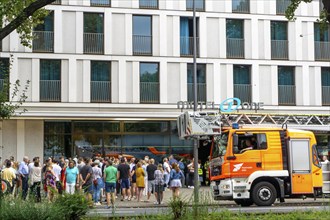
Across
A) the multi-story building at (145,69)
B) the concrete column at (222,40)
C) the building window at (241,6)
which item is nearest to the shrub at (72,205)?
the multi-story building at (145,69)

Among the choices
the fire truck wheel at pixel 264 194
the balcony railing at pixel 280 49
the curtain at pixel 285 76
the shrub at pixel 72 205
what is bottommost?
the fire truck wheel at pixel 264 194

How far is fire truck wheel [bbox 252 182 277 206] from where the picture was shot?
21.5m

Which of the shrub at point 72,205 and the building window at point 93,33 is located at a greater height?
the building window at point 93,33

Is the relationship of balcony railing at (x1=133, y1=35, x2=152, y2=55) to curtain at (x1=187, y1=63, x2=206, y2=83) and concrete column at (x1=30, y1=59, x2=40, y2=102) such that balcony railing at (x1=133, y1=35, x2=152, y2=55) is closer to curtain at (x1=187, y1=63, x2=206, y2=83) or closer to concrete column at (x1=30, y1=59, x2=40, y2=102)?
curtain at (x1=187, y1=63, x2=206, y2=83)

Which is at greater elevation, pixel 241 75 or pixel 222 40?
pixel 222 40

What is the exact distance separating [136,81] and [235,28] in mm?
7570

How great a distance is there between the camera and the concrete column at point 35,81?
36125 millimetres

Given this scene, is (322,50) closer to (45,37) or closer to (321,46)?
(321,46)

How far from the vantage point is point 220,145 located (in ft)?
72.8

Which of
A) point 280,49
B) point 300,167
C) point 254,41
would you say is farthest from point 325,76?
point 300,167

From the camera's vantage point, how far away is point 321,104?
40.2 m

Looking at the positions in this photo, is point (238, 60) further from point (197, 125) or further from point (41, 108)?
point (197, 125)

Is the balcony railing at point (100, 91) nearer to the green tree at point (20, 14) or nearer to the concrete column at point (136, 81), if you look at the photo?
the concrete column at point (136, 81)

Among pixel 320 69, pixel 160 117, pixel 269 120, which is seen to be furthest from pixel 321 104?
pixel 269 120
